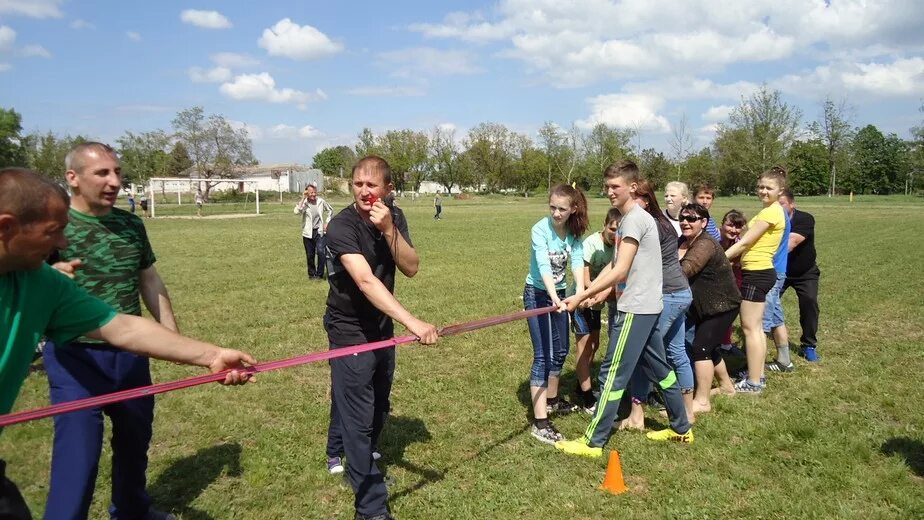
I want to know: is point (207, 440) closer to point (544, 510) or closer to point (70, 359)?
point (70, 359)

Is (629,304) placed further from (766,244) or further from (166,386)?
(166,386)

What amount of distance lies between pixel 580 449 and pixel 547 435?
13.8 inches

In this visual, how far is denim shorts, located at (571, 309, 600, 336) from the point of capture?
5.86m

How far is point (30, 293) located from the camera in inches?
92.7

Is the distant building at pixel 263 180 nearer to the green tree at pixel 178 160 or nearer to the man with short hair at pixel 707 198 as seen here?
the green tree at pixel 178 160

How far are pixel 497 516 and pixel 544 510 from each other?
34cm

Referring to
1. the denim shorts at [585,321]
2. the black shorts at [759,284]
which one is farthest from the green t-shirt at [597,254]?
the black shorts at [759,284]

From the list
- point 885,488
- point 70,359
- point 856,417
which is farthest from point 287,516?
point 856,417

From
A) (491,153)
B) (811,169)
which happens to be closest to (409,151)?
(491,153)

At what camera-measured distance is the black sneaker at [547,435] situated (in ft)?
17.0

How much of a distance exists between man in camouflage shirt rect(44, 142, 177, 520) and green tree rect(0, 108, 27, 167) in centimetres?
7392

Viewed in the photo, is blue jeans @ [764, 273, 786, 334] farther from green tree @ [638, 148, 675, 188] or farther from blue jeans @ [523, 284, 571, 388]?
green tree @ [638, 148, 675, 188]

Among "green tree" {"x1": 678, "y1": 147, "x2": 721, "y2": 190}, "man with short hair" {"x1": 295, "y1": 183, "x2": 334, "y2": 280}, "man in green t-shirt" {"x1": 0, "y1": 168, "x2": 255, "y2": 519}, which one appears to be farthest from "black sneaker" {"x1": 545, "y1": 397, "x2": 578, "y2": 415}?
"green tree" {"x1": 678, "y1": 147, "x2": 721, "y2": 190}

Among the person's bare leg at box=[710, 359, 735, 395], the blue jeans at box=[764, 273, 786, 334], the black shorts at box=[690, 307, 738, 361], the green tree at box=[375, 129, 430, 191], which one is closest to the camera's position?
the black shorts at box=[690, 307, 738, 361]
